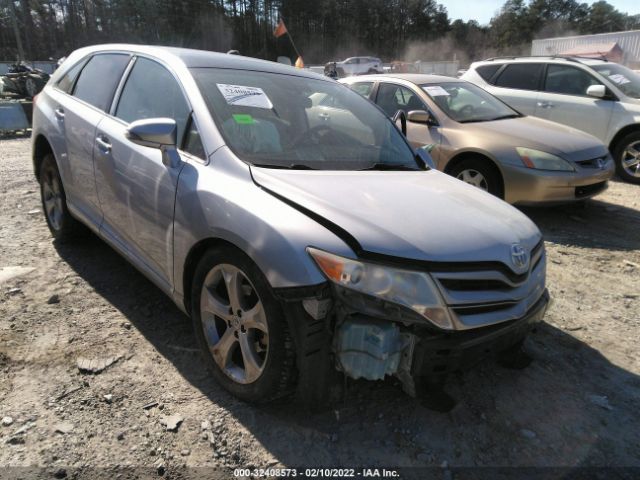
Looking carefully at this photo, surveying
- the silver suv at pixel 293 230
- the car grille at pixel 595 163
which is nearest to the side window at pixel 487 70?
the car grille at pixel 595 163

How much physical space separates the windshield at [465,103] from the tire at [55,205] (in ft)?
13.8

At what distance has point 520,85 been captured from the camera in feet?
25.8

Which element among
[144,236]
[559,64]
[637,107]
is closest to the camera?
[144,236]

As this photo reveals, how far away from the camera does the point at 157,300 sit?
3.32m

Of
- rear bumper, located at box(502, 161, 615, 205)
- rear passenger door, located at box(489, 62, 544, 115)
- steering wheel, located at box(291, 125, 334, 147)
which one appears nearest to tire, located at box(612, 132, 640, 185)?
rear passenger door, located at box(489, 62, 544, 115)

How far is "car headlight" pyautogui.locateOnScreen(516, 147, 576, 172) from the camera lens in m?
5.04

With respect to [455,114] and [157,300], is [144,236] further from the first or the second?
[455,114]

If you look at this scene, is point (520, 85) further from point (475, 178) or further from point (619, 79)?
point (475, 178)

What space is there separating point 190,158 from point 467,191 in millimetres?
1531

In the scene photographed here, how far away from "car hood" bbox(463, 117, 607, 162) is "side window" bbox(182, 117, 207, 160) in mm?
3736

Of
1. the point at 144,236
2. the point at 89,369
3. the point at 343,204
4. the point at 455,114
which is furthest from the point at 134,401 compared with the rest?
the point at 455,114

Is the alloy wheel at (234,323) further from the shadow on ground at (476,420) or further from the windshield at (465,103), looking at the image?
the windshield at (465,103)

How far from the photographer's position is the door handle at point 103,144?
3.02m

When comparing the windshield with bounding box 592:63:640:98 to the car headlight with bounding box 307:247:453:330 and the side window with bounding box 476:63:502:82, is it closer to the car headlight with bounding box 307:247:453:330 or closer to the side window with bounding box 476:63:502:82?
the side window with bounding box 476:63:502:82
